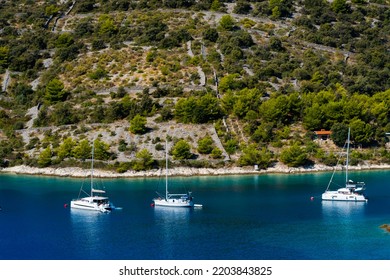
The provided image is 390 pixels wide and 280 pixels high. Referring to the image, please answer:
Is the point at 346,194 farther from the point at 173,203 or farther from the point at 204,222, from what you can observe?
the point at 204,222

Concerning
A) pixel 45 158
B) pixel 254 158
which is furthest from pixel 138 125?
pixel 254 158

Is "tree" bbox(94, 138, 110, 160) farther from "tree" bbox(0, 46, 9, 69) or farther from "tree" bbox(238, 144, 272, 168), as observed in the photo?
"tree" bbox(0, 46, 9, 69)

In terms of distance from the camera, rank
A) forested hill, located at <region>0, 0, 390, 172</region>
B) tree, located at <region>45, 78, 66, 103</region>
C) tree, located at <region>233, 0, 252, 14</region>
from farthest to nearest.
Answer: tree, located at <region>233, 0, 252, 14</region>
tree, located at <region>45, 78, 66, 103</region>
forested hill, located at <region>0, 0, 390, 172</region>

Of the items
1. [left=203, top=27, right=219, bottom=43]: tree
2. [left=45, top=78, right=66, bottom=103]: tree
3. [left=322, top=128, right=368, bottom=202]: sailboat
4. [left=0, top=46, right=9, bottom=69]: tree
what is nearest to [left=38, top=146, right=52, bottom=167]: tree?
[left=45, top=78, right=66, bottom=103]: tree

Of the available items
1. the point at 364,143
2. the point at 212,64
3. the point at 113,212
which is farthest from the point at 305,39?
the point at 113,212

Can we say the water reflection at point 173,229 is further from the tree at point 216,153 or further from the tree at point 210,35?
the tree at point 210,35

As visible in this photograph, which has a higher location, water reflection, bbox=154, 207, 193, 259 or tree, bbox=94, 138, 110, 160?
tree, bbox=94, 138, 110, 160

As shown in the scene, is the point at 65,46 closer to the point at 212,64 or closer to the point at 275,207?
the point at 212,64
